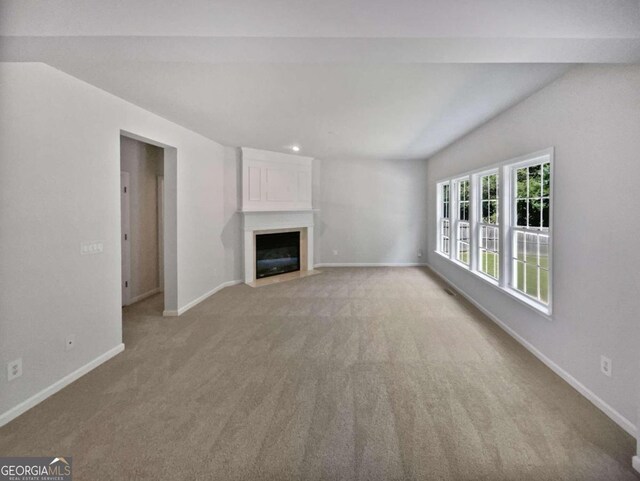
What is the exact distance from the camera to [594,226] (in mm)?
2236

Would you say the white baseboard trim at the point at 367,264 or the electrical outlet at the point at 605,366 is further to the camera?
the white baseboard trim at the point at 367,264

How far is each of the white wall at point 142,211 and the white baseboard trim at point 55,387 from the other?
77.2 inches

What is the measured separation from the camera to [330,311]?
4301 mm

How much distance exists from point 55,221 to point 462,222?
18.6 ft

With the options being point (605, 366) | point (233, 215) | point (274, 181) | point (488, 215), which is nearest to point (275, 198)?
point (274, 181)

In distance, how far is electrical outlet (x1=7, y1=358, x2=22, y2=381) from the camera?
209 centimetres

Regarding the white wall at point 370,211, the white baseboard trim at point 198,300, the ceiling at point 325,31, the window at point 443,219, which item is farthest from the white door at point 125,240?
the window at point 443,219

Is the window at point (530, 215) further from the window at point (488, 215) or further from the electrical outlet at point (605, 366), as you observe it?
the electrical outlet at point (605, 366)

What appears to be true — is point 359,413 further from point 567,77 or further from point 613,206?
point 567,77

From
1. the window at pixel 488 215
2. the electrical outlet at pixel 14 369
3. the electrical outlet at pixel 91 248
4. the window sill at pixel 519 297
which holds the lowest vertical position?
the electrical outlet at pixel 14 369

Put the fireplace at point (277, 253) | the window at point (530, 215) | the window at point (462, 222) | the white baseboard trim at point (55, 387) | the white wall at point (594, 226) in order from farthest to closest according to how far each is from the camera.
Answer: the fireplace at point (277, 253)
the window at point (462, 222)
the window at point (530, 215)
the white baseboard trim at point (55, 387)
the white wall at point (594, 226)

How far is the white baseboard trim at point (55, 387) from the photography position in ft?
6.82

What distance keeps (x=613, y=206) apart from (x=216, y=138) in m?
5.04

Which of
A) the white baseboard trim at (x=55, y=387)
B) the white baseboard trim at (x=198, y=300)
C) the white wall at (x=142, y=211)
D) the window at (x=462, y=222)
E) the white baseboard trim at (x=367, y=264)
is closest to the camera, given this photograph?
the white baseboard trim at (x=55, y=387)
